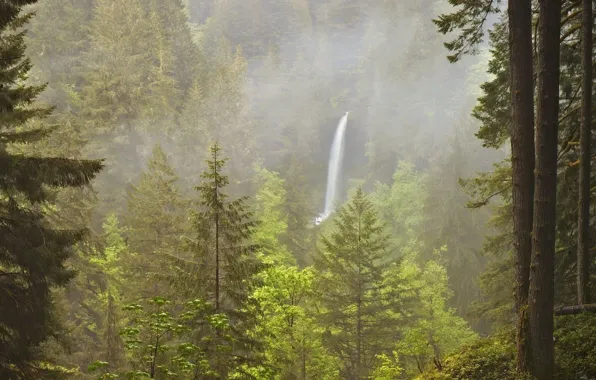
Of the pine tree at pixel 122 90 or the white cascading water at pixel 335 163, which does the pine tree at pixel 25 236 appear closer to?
the pine tree at pixel 122 90

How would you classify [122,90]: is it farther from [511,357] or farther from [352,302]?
[511,357]

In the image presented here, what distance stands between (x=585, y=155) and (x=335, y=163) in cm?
5610

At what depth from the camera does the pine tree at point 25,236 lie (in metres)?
7.46

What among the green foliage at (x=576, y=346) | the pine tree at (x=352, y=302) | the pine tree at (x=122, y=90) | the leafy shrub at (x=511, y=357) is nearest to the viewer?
the green foliage at (x=576, y=346)

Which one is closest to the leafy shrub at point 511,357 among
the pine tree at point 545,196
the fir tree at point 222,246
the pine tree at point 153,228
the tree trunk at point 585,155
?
the pine tree at point 545,196

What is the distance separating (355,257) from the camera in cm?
1962

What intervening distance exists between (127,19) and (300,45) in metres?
37.3

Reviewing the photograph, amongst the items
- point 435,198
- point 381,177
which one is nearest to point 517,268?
point 435,198

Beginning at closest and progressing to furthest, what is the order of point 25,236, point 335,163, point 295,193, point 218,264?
point 25,236, point 218,264, point 295,193, point 335,163

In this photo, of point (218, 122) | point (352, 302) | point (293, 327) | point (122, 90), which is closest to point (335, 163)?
point (218, 122)

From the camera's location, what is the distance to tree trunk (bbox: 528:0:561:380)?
21.3 ft

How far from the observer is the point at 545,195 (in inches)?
256

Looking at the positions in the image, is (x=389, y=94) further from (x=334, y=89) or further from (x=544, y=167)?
(x=544, y=167)

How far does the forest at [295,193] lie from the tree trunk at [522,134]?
3cm
